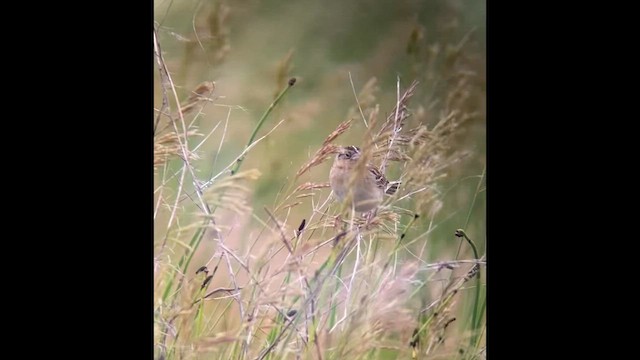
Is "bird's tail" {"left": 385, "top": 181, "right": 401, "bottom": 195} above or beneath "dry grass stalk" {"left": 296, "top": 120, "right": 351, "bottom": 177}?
beneath

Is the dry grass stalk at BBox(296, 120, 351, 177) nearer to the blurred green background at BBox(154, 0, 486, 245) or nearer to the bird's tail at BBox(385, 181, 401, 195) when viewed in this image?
the blurred green background at BBox(154, 0, 486, 245)

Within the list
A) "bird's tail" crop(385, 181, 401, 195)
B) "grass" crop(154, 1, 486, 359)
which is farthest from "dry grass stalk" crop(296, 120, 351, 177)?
"bird's tail" crop(385, 181, 401, 195)

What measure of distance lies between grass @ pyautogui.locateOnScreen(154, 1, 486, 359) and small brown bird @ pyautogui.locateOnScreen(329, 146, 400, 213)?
26 mm

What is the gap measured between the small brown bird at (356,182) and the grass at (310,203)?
26mm

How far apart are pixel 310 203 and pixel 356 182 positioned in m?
0.15

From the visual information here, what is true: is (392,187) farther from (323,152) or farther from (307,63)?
(307,63)

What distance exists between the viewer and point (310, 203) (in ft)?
6.75

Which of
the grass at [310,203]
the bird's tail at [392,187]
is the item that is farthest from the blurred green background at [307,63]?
the bird's tail at [392,187]

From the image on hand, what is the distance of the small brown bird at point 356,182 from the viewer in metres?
2.07

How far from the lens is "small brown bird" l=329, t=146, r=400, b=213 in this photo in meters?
2.07

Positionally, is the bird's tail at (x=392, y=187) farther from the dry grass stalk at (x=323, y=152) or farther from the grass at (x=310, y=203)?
the dry grass stalk at (x=323, y=152)

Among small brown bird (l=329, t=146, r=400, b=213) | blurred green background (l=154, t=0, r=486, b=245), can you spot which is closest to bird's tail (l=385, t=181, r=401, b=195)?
small brown bird (l=329, t=146, r=400, b=213)
